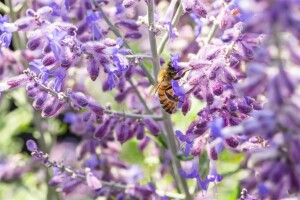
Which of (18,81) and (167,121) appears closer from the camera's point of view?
(18,81)

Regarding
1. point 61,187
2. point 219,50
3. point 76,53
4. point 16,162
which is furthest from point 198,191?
point 16,162

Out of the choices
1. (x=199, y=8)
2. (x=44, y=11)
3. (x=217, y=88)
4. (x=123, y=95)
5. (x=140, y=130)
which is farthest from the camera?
(x=123, y=95)

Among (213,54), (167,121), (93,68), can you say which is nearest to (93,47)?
(93,68)

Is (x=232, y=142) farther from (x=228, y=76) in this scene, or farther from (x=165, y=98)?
(x=165, y=98)

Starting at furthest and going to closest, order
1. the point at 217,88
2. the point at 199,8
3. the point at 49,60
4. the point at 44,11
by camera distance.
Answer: the point at 44,11 → the point at 199,8 → the point at 49,60 → the point at 217,88

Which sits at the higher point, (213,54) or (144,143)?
(213,54)

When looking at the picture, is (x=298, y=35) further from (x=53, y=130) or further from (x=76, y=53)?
(x=53, y=130)
